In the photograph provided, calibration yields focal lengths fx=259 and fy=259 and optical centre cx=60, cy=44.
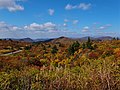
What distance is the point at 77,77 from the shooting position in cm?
538

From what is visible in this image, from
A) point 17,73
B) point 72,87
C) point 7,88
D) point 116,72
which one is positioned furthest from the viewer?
point 116,72

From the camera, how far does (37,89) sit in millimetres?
4852

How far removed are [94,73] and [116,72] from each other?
775mm

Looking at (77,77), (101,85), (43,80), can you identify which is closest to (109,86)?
(101,85)

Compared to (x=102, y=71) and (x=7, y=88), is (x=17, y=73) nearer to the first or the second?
(x=7, y=88)

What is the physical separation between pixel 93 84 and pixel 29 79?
1.28 meters

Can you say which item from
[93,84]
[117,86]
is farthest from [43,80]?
[117,86]

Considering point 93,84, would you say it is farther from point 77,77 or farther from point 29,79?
point 29,79

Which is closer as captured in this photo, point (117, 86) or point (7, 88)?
point (7, 88)

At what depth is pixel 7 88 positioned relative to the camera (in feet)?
15.3

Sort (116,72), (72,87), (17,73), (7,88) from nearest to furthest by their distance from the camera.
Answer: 1. (7,88)
2. (72,87)
3. (17,73)
4. (116,72)

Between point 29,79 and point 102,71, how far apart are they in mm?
1524

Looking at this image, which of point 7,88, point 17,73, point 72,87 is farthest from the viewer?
point 17,73

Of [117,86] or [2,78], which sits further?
[117,86]
